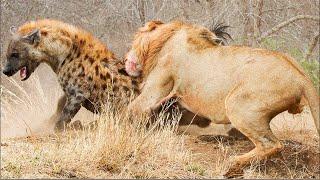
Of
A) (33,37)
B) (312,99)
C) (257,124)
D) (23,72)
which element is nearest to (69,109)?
(23,72)

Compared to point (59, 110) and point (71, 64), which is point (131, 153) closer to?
point (71, 64)

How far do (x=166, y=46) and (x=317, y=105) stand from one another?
184 cm

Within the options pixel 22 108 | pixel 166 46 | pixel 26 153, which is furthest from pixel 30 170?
pixel 22 108

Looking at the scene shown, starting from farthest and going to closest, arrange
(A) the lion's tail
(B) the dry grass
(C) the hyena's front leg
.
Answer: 1. (C) the hyena's front leg
2. (A) the lion's tail
3. (B) the dry grass

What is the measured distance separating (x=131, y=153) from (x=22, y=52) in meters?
2.19

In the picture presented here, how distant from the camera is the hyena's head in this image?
28.7 feet

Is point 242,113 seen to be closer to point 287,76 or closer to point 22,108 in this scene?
point 287,76

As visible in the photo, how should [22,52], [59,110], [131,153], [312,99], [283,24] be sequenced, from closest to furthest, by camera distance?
[131,153], [312,99], [22,52], [59,110], [283,24]

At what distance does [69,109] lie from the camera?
28.5 feet

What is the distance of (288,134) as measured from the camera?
9.37m

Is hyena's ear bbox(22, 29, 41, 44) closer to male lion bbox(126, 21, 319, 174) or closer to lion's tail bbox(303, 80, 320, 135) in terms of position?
male lion bbox(126, 21, 319, 174)

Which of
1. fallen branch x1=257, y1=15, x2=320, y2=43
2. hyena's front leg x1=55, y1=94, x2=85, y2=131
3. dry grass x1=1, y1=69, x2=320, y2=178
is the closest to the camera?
dry grass x1=1, y1=69, x2=320, y2=178

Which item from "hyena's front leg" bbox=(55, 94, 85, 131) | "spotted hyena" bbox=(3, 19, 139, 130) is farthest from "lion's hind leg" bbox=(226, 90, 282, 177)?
"hyena's front leg" bbox=(55, 94, 85, 131)

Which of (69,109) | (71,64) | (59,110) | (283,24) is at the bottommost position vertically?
(283,24)
